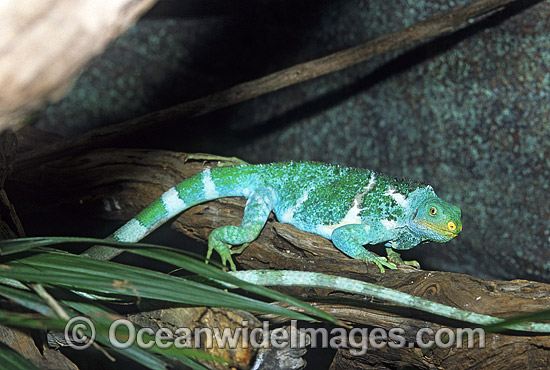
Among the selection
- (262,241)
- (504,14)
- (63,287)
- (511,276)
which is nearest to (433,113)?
(504,14)

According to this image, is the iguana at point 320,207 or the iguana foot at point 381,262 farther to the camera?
the iguana at point 320,207

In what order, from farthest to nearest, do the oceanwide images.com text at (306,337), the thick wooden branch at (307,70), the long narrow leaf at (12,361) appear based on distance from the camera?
the thick wooden branch at (307,70)
the oceanwide images.com text at (306,337)
the long narrow leaf at (12,361)

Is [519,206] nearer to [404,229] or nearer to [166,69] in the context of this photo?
[404,229]

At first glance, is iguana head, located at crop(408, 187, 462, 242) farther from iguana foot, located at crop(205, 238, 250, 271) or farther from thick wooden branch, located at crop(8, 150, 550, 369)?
iguana foot, located at crop(205, 238, 250, 271)

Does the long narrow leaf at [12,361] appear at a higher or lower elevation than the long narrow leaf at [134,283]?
lower

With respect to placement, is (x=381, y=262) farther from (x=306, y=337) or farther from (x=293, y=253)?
(x=306, y=337)

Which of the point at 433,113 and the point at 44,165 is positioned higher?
the point at 433,113

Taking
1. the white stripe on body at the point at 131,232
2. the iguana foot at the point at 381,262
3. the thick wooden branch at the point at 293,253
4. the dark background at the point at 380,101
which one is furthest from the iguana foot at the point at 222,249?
the dark background at the point at 380,101

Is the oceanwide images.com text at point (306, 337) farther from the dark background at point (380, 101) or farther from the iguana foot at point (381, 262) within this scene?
the dark background at point (380, 101)
